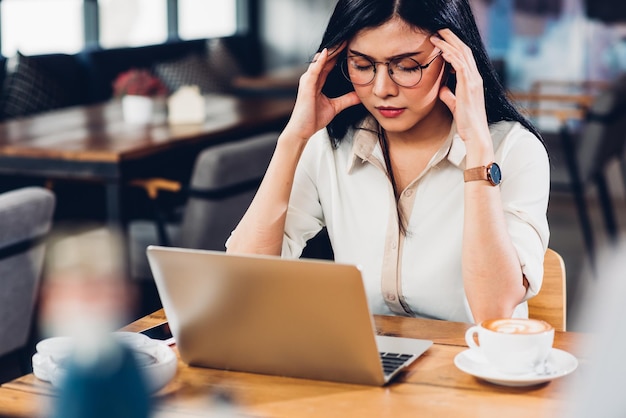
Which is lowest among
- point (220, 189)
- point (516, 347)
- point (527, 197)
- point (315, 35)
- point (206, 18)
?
point (220, 189)

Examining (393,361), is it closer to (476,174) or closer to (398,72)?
(476,174)

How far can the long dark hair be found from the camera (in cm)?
177

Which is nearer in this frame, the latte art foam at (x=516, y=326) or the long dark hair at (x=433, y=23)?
the latte art foam at (x=516, y=326)

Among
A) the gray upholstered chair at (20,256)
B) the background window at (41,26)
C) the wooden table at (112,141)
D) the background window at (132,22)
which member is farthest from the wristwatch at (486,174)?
the background window at (132,22)

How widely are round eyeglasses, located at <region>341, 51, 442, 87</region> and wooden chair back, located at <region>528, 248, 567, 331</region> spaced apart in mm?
430

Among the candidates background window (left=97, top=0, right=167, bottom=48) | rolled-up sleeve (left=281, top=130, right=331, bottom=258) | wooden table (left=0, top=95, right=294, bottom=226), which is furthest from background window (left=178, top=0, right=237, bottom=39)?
rolled-up sleeve (left=281, top=130, right=331, bottom=258)

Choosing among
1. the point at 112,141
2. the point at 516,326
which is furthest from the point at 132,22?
the point at 516,326

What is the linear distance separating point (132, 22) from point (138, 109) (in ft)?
9.63

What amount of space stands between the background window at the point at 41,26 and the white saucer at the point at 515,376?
4501 mm

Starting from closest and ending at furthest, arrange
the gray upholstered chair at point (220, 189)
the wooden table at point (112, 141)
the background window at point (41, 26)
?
the gray upholstered chair at point (220, 189) → the wooden table at point (112, 141) → the background window at point (41, 26)

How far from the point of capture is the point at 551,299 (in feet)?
5.92

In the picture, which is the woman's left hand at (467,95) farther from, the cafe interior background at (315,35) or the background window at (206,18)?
the background window at (206,18)

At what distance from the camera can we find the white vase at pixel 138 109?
13.1ft

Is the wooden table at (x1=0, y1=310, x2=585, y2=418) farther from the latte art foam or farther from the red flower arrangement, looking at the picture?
the red flower arrangement
